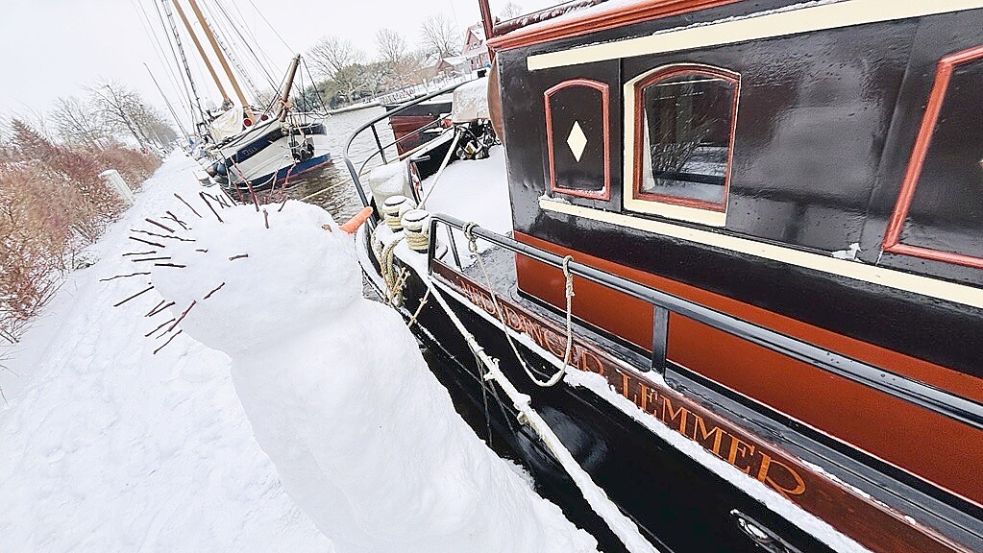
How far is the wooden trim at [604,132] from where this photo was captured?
6.40ft

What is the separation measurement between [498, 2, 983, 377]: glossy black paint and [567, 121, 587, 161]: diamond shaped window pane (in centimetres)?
23

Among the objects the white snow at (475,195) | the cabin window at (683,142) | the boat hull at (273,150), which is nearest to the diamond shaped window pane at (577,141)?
the cabin window at (683,142)

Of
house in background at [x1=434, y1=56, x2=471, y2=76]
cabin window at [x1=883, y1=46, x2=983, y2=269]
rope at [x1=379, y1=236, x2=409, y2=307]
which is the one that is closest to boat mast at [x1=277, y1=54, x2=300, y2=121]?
rope at [x1=379, y1=236, x2=409, y2=307]

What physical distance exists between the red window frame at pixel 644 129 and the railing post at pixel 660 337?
503 millimetres

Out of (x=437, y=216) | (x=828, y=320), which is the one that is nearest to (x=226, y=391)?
(x=437, y=216)

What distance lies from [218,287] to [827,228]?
2058mm

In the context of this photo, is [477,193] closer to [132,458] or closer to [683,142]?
[683,142]

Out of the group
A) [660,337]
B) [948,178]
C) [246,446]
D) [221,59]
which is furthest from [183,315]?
[221,59]

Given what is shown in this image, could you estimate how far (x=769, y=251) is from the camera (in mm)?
1637

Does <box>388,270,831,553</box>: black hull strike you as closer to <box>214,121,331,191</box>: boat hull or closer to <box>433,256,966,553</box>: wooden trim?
<box>433,256,966,553</box>: wooden trim

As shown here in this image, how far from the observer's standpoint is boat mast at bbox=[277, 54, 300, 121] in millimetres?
14491

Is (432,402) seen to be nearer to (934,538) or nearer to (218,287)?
(218,287)

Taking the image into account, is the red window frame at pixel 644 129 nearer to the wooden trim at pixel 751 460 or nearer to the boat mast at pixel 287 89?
the wooden trim at pixel 751 460

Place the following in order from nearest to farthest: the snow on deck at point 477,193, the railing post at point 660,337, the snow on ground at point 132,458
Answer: the railing post at point 660,337 → the snow on ground at point 132,458 → the snow on deck at point 477,193
